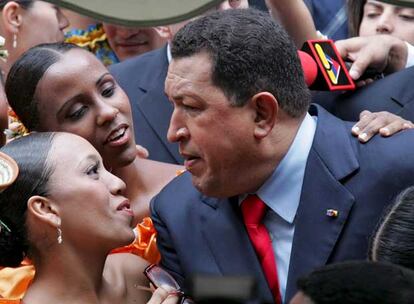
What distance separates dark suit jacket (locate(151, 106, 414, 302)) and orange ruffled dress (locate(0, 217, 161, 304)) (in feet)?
0.77

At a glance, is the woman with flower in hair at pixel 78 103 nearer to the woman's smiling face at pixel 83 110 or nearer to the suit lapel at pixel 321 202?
the woman's smiling face at pixel 83 110

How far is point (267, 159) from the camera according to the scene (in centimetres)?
306

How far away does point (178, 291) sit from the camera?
9.97 ft

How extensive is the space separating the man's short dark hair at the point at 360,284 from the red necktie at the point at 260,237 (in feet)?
3.72

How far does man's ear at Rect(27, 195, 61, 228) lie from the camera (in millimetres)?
3043

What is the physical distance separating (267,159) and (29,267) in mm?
911

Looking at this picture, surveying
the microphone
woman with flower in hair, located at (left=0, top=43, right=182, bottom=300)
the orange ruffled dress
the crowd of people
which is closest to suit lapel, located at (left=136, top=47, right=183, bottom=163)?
woman with flower in hair, located at (left=0, top=43, right=182, bottom=300)

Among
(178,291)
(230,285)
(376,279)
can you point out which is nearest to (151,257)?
(178,291)

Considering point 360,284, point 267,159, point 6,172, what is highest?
point 360,284

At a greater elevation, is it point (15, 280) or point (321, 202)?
point (321, 202)

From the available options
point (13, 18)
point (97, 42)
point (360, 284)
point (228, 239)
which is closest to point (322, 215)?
point (228, 239)

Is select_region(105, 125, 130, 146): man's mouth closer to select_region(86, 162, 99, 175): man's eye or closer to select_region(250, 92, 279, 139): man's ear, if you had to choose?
select_region(86, 162, 99, 175): man's eye

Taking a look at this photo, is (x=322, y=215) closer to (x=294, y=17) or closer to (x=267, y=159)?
(x=267, y=159)

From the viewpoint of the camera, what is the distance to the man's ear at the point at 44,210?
3.04 metres
